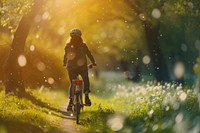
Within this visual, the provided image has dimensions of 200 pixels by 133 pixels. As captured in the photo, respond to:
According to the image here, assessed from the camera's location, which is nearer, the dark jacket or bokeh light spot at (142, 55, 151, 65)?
the dark jacket

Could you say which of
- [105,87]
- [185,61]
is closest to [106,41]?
[105,87]

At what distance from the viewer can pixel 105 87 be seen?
23.1m

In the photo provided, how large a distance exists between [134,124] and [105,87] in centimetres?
893

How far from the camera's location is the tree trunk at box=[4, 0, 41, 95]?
57.6 ft

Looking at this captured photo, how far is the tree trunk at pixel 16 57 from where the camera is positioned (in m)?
17.6

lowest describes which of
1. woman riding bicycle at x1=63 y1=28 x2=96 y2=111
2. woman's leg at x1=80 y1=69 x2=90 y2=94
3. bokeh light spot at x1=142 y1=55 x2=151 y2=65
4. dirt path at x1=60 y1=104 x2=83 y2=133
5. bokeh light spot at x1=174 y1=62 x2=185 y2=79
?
dirt path at x1=60 y1=104 x2=83 y2=133

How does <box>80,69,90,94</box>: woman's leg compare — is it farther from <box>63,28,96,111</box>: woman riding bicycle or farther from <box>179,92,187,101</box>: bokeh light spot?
<box>179,92,187,101</box>: bokeh light spot

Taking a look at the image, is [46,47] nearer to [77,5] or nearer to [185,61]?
[77,5]

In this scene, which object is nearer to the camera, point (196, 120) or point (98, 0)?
point (196, 120)

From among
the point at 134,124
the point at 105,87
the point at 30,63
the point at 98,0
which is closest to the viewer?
the point at 134,124

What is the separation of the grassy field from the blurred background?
3.93ft

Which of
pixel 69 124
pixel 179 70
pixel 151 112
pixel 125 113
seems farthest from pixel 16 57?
pixel 151 112

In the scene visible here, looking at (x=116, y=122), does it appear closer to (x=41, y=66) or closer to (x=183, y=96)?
(x=183, y=96)

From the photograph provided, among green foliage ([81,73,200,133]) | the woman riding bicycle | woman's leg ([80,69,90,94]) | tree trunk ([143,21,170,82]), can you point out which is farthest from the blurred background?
the woman riding bicycle
